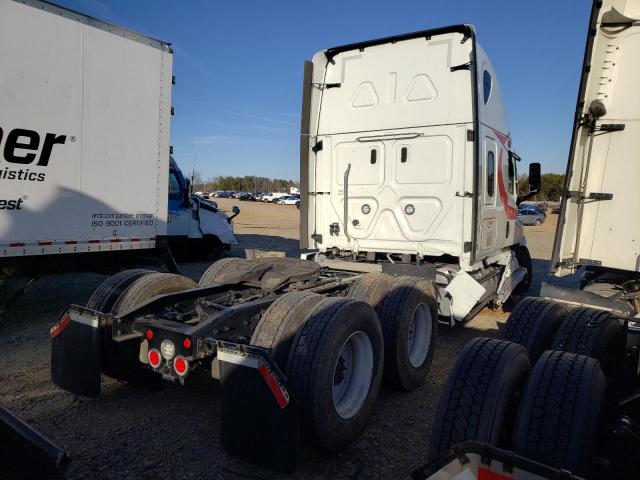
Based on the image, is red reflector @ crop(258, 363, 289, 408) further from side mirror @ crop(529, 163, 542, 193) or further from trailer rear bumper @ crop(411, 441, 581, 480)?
side mirror @ crop(529, 163, 542, 193)

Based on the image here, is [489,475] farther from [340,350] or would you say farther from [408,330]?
[408,330]

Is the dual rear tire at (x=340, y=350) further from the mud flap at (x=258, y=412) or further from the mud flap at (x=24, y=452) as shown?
the mud flap at (x=24, y=452)

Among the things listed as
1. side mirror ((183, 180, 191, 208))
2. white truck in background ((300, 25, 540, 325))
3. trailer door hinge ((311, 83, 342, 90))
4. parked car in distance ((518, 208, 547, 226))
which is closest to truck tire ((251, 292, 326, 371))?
white truck in background ((300, 25, 540, 325))

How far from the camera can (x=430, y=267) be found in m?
5.46

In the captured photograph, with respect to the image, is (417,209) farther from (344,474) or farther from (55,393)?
(55,393)

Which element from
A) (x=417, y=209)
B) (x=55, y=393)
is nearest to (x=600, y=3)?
(x=417, y=209)

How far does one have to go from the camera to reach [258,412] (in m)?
2.67

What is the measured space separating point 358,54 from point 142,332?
4.21 metres

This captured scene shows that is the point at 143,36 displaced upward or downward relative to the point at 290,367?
upward

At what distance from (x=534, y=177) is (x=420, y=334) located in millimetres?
3749

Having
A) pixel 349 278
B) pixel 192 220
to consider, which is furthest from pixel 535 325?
pixel 192 220

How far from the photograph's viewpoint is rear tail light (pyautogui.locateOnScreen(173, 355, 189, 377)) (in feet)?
10.1

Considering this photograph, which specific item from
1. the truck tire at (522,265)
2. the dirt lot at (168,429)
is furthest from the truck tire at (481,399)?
the truck tire at (522,265)

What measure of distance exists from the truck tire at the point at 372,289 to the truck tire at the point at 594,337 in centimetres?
156
